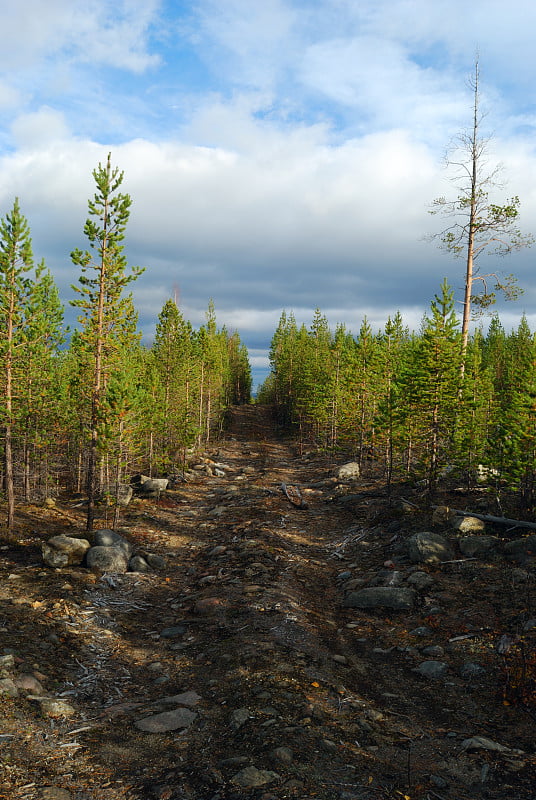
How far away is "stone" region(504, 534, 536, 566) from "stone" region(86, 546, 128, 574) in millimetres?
12169

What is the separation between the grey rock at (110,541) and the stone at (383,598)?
27.0ft

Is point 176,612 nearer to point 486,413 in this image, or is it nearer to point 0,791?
point 0,791

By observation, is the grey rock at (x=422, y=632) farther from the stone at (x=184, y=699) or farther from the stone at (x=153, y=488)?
the stone at (x=153, y=488)

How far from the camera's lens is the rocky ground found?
18.9ft

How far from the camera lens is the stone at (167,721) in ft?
22.5

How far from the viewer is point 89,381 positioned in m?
23.3

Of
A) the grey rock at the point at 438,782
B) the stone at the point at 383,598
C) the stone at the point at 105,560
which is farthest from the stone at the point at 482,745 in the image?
the stone at the point at 105,560

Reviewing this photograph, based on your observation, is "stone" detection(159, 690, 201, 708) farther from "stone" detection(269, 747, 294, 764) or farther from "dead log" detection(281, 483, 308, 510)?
"dead log" detection(281, 483, 308, 510)

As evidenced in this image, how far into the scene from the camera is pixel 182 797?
5.32 m

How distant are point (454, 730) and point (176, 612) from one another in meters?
7.73

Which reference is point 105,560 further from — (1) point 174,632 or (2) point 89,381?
(2) point 89,381

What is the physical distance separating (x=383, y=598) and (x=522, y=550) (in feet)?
14.5

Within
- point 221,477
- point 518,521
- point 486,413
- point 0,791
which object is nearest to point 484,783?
point 0,791

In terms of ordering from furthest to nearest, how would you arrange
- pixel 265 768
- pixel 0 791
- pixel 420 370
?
pixel 420 370 → pixel 265 768 → pixel 0 791
